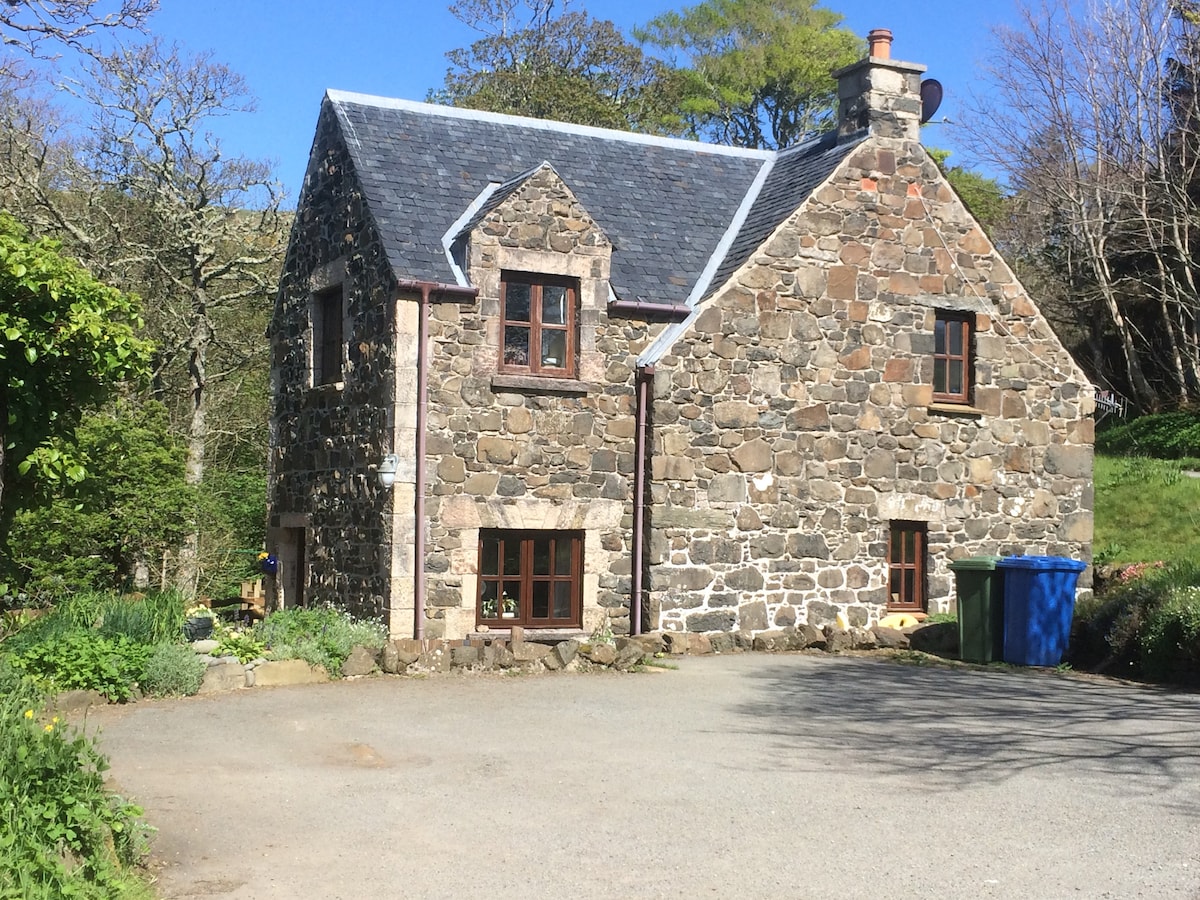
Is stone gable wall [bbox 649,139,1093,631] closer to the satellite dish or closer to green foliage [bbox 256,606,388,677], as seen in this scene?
the satellite dish

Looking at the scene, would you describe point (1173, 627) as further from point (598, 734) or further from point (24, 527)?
point (24, 527)

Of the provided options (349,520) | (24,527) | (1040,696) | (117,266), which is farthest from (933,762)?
(117,266)

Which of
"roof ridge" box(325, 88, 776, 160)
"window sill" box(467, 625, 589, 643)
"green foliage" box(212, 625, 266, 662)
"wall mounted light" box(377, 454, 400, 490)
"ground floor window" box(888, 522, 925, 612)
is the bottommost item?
"window sill" box(467, 625, 589, 643)

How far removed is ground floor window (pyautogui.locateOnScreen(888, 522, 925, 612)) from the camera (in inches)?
690

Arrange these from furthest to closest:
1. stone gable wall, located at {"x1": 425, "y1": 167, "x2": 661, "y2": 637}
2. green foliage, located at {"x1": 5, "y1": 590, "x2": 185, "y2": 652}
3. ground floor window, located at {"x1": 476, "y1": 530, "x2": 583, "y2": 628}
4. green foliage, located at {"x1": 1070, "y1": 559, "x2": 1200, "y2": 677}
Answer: ground floor window, located at {"x1": 476, "y1": 530, "x2": 583, "y2": 628}
stone gable wall, located at {"x1": 425, "y1": 167, "x2": 661, "y2": 637}
green foliage, located at {"x1": 1070, "y1": 559, "x2": 1200, "y2": 677}
green foliage, located at {"x1": 5, "y1": 590, "x2": 185, "y2": 652}

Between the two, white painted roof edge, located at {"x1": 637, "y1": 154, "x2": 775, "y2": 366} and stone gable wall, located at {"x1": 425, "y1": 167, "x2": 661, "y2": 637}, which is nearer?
stone gable wall, located at {"x1": 425, "y1": 167, "x2": 661, "y2": 637}

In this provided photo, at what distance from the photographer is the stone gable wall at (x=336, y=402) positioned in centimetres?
1566

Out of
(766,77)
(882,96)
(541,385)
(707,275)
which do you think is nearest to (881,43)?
(882,96)

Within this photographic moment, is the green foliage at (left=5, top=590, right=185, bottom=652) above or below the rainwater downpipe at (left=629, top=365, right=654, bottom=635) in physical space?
below

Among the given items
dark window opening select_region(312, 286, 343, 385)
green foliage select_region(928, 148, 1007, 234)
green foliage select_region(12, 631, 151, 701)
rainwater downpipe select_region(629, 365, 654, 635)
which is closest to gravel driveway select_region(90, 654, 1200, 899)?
green foliage select_region(12, 631, 151, 701)

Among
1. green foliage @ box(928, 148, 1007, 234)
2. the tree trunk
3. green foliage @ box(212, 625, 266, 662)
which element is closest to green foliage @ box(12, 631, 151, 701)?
green foliage @ box(212, 625, 266, 662)

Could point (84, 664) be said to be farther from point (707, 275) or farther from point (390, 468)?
point (707, 275)

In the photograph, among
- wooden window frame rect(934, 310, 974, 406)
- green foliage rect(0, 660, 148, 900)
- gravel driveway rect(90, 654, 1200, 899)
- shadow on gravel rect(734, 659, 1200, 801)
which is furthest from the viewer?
wooden window frame rect(934, 310, 974, 406)

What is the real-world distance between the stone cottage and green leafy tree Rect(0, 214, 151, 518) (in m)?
5.91
